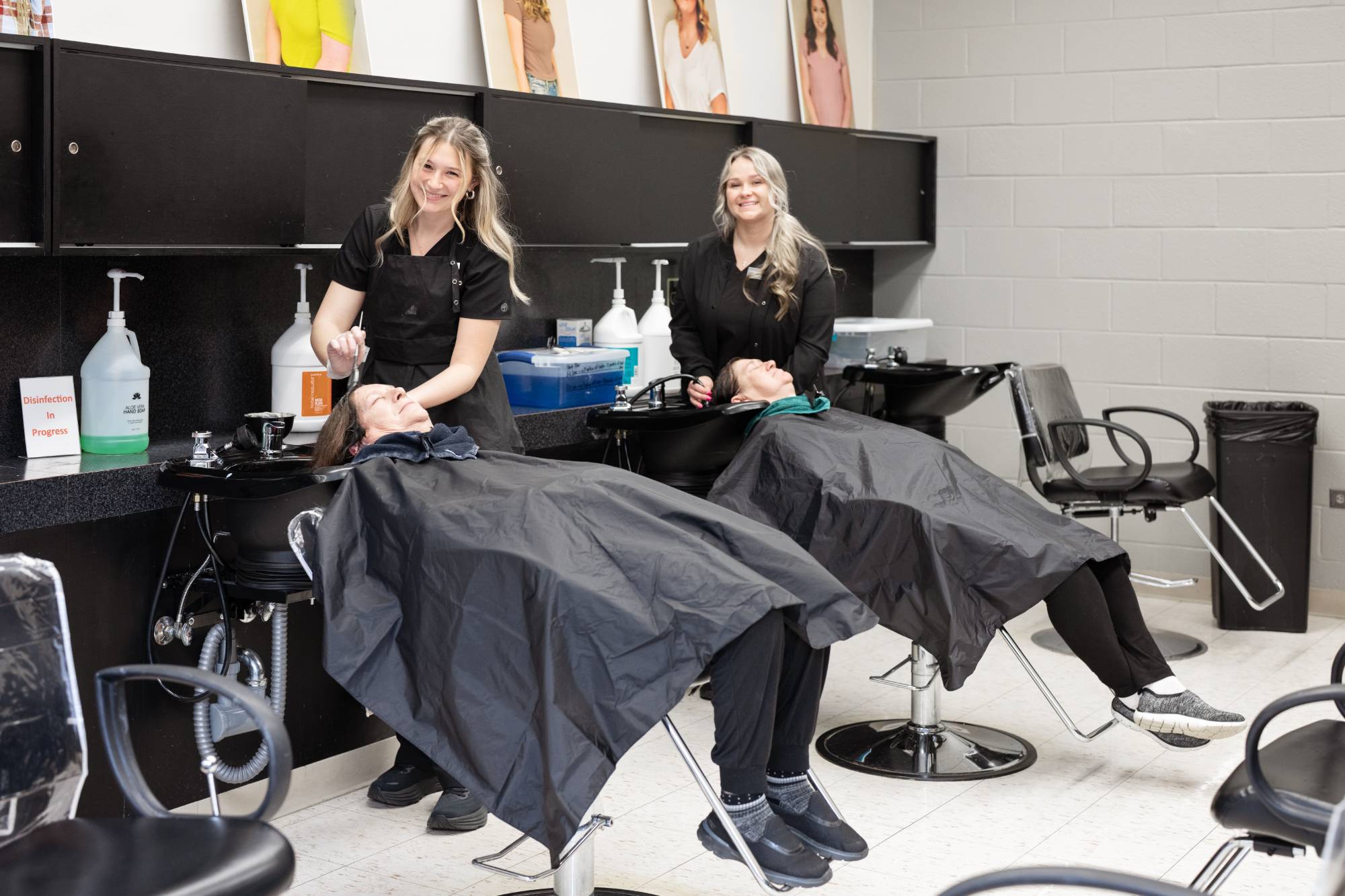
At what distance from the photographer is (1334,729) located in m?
2.21

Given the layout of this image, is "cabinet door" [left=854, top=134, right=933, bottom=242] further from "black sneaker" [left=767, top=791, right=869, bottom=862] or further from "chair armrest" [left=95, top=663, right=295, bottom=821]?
"chair armrest" [left=95, top=663, right=295, bottom=821]

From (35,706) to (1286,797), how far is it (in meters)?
1.63

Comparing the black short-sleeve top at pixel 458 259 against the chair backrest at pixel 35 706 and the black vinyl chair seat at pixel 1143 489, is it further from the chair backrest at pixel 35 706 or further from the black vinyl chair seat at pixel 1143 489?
the black vinyl chair seat at pixel 1143 489

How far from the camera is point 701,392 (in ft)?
11.7

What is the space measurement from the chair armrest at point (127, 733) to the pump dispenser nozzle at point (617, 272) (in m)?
2.39

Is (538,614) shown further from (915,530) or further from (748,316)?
(748,316)

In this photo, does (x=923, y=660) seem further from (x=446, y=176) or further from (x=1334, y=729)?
(x=446, y=176)

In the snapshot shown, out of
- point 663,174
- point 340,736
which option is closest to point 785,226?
point 663,174

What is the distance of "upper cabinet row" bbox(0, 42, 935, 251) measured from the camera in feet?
8.38

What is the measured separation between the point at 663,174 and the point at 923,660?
5.32ft

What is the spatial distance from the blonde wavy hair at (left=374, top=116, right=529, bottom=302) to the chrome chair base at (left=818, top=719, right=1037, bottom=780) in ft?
4.36

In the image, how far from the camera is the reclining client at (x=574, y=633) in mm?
2139

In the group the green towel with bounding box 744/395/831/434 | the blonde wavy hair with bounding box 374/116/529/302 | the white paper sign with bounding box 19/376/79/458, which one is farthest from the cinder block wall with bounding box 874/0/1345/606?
the white paper sign with bounding box 19/376/79/458

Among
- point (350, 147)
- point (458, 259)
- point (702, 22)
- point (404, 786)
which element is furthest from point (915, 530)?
point (702, 22)
